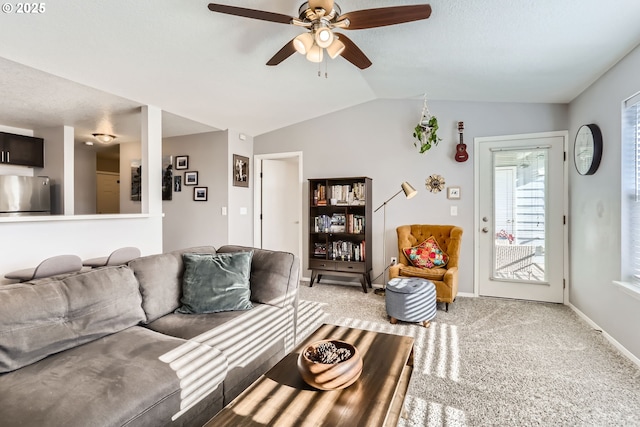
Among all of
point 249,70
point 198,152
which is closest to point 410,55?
point 249,70

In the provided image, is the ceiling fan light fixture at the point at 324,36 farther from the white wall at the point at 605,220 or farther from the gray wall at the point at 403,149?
the gray wall at the point at 403,149

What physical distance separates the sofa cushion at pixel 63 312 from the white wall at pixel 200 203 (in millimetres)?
2915

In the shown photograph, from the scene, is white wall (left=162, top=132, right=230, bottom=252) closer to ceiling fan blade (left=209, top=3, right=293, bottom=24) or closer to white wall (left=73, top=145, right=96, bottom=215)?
white wall (left=73, top=145, right=96, bottom=215)

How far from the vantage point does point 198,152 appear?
4.99 meters

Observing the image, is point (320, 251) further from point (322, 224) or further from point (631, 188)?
point (631, 188)

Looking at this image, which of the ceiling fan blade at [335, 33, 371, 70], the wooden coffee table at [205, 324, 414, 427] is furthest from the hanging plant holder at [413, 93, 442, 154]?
the wooden coffee table at [205, 324, 414, 427]

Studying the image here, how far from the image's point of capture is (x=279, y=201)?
5.34 m

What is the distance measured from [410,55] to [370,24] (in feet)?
3.85

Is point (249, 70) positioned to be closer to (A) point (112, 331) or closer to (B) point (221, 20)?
(B) point (221, 20)

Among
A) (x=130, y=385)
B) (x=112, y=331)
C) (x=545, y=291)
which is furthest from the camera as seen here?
(x=545, y=291)

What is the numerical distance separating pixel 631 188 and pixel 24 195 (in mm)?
6861

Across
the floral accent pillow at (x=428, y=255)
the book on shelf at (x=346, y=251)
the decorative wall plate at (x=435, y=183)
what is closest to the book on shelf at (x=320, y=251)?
the book on shelf at (x=346, y=251)

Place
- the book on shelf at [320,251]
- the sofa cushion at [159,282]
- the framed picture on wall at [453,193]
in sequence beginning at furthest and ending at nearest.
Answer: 1. the book on shelf at [320,251]
2. the framed picture on wall at [453,193]
3. the sofa cushion at [159,282]

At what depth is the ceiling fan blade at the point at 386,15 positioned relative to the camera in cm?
181
